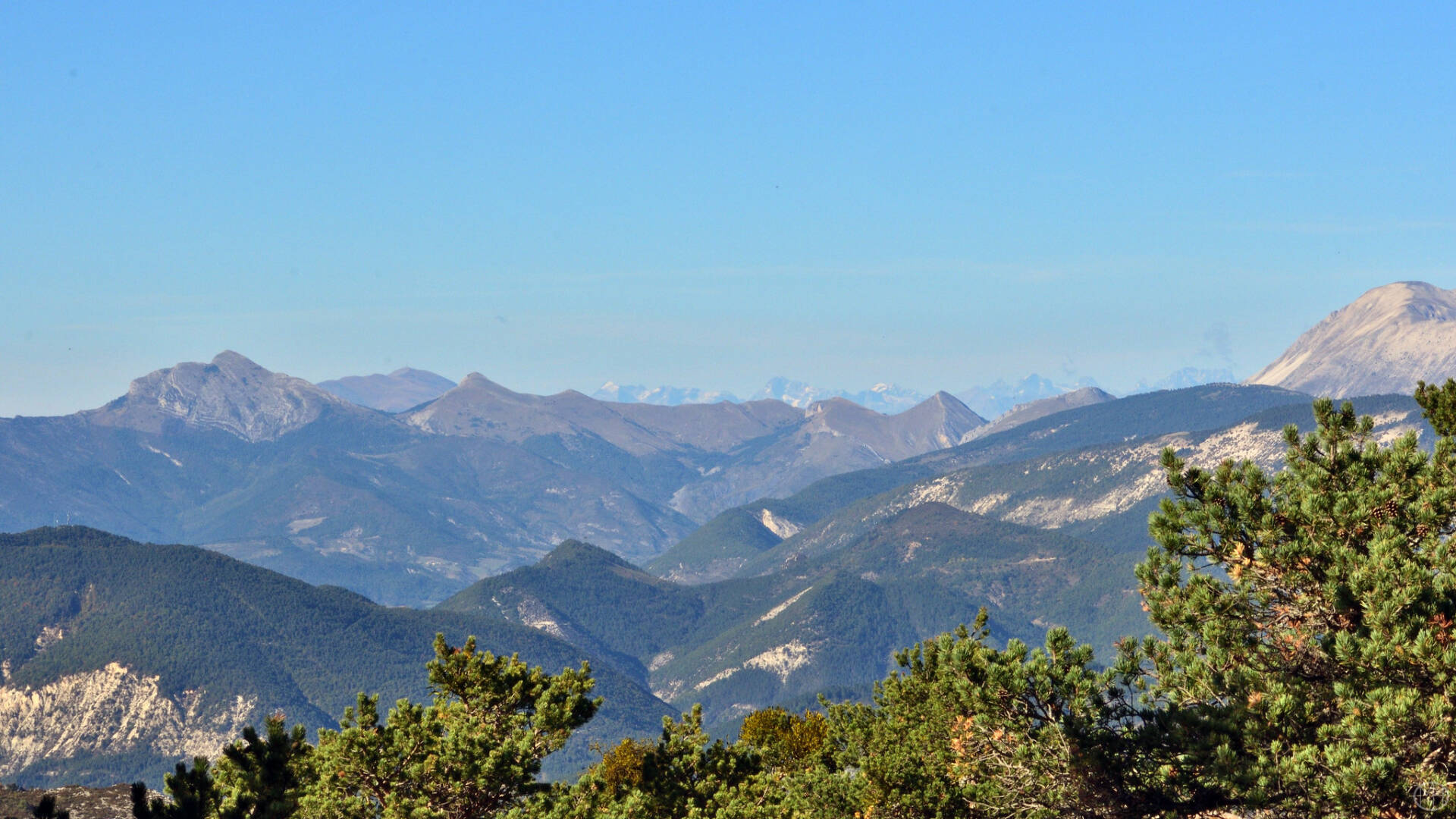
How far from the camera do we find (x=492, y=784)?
54.2 meters

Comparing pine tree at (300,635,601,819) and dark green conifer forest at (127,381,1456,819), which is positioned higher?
dark green conifer forest at (127,381,1456,819)

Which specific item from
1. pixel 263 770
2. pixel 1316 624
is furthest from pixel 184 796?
pixel 1316 624

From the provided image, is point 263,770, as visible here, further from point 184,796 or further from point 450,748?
point 450,748

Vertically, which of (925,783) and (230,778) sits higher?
(230,778)

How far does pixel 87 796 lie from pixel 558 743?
30.0 metres

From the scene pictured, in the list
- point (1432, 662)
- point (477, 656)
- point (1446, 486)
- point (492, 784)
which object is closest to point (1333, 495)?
point (1446, 486)

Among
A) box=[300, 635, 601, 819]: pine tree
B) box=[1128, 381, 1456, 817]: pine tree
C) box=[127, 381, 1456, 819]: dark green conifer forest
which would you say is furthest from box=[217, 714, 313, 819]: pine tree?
box=[1128, 381, 1456, 817]: pine tree

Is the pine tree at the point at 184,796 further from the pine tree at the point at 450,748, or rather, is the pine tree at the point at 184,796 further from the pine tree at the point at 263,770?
the pine tree at the point at 450,748

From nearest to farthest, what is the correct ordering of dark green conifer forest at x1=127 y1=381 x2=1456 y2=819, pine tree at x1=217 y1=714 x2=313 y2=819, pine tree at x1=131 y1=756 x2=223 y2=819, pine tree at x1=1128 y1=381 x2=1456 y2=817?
pine tree at x1=1128 y1=381 x2=1456 y2=817 < dark green conifer forest at x1=127 y1=381 x2=1456 y2=819 < pine tree at x1=131 y1=756 x2=223 y2=819 < pine tree at x1=217 y1=714 x2=313 y2=819

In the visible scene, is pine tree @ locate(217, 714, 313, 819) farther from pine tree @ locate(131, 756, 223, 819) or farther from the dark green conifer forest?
pine tree @ locate(131, 756, 223, 819)

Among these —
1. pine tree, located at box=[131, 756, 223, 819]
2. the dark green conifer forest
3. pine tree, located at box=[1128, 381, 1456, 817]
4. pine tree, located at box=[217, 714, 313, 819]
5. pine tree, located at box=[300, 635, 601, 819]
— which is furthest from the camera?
pine tree, located at box=[300, 635, 601, 819]

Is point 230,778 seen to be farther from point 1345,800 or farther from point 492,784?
point 1345,800

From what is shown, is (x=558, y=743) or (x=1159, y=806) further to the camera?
(x=558, y=743)

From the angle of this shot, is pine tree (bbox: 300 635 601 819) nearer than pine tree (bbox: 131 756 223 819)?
No
